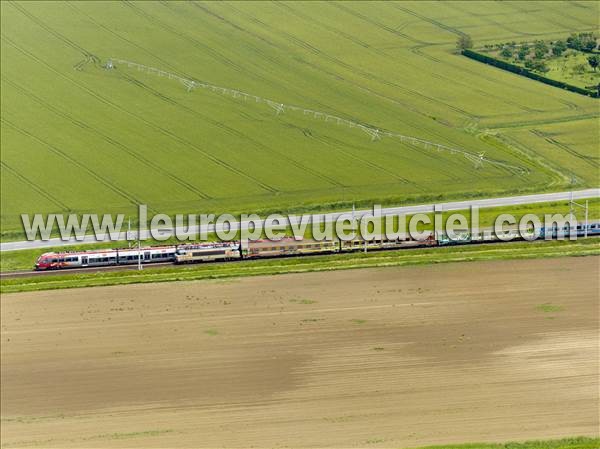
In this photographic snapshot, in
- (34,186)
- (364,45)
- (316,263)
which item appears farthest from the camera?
(364,45)

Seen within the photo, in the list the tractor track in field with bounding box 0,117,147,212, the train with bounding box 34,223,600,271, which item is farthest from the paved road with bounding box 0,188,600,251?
the tractor track in field with bounding box 0,117,147,212

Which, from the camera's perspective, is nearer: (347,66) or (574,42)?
(347,66)

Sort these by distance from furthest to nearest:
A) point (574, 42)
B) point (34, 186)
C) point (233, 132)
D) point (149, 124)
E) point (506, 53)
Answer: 1. point (574, 42)
2. point (506, 53)
3. point (149, 124)
4. point (233, 132)
5. point (34, 186)

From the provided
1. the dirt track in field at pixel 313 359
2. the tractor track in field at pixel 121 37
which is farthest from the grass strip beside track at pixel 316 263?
the tractor track in field at pixel 121 37

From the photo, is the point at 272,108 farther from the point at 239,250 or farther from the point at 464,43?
the point at 464,43

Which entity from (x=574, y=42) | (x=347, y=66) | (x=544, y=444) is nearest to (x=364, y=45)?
(x=347, y=66)

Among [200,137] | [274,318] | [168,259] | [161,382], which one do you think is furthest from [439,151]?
[161,382]

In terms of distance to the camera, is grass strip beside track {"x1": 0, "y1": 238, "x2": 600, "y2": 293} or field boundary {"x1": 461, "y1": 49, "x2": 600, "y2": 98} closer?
grass strip beside track {"x1": 0, "y1": 238, "x2": 600, "y2": 293}

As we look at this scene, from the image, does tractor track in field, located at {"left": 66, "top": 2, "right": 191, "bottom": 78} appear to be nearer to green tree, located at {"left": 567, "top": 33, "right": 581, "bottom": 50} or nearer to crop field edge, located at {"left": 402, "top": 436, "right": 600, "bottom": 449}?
green tree, located at {"left": 567, "top": 33, "right": 581, "bottom": 50}
